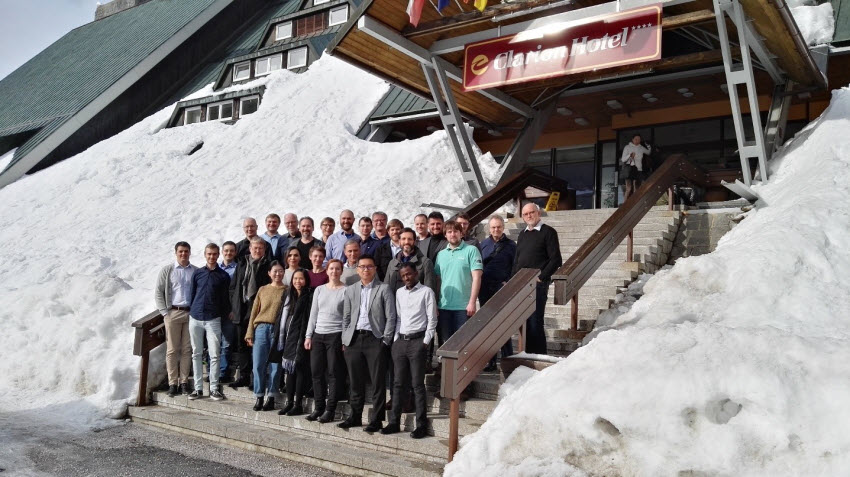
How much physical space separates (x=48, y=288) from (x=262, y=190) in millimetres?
6218

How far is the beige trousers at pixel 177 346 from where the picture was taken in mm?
8242

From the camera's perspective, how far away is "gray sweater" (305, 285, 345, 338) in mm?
6727

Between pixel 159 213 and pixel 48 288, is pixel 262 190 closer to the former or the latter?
pixel 159 213

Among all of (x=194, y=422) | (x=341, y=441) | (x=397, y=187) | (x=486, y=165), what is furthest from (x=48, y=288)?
(x=486, y=165)

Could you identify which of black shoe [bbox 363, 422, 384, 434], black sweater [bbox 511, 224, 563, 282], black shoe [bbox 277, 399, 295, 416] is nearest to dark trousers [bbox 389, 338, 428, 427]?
black shoe [bbox 363, 422, 384, 434]

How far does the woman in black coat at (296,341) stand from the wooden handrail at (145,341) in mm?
2052

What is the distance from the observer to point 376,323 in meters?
6.40

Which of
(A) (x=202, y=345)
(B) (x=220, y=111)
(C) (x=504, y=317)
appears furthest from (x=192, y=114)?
(C) (x=504, y=317)

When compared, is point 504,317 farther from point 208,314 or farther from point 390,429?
point 208,314

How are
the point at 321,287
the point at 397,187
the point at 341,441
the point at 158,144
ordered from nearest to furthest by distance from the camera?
the point at 341,441
the point at 321,287
the point at 397,187
the point at 158,144

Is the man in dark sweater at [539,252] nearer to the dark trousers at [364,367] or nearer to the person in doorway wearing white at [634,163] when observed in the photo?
the dark trousers at [364,367]

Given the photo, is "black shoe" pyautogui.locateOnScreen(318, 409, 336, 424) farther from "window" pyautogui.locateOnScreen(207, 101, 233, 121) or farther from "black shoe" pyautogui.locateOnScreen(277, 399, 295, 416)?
"window" pyautogui.locateOnScreen(207, 101, 233, 121)

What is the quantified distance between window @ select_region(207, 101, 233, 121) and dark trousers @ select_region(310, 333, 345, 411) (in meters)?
15.8

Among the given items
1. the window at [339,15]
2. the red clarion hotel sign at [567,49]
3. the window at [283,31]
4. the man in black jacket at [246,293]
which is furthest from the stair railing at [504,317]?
the window at [283,31]
